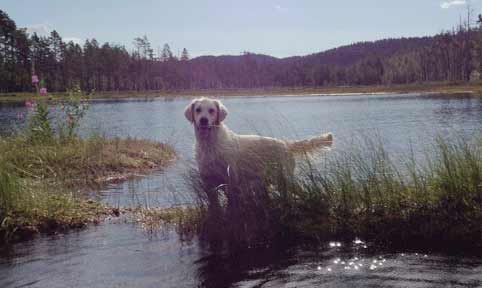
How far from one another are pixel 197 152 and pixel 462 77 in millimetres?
128314

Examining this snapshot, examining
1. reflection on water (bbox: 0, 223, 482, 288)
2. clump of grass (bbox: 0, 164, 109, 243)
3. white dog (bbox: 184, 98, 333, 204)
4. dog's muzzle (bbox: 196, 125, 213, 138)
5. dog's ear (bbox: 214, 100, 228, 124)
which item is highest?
dog's ear (bbox: 214, 100, 228, 124)

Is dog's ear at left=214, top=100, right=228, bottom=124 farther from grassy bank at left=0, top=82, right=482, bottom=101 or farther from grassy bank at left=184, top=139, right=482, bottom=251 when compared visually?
grassy bank at left=0, top=82, right=482, bottom=101

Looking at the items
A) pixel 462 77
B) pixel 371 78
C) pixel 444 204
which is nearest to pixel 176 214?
pixel 444 204

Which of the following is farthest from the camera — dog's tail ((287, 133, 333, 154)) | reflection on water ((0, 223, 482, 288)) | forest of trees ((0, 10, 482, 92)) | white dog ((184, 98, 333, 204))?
forest of trees ((0, 10, 482, 92))

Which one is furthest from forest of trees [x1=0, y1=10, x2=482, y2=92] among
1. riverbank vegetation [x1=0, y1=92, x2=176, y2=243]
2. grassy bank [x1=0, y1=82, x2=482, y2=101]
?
riverbank vegetation [x1=0, y1=92, x2=176, y2=243]

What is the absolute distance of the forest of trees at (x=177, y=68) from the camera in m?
114

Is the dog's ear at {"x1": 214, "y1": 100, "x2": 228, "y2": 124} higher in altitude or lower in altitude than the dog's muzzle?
higher

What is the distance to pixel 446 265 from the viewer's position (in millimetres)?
5504

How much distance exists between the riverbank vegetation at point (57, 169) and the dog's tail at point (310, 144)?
3545 millimetres

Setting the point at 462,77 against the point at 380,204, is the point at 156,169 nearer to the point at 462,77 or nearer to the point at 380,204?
the point at 380,204

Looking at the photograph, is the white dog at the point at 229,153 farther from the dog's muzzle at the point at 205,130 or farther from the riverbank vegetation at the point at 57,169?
the riverbank vegetation at the point at 57,169

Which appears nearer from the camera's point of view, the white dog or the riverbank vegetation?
the white dog

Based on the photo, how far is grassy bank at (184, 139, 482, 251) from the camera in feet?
20.6

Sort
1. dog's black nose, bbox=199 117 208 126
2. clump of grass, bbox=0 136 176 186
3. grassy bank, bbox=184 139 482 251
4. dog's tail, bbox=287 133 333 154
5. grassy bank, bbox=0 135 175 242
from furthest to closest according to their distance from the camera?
clump of grass, bbox=0 136 176 186, dog's tail, bbox=287 133 333 154, dog's black nose, bbox=199 117 208 126, grassy bank, bbox=0 135 175 242, grassy bank, bbox=184 139 482 251
